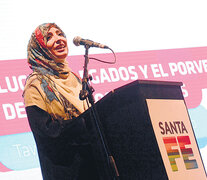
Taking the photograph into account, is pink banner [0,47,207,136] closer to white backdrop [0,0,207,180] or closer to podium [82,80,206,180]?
white backdrop [0,0,207,180]

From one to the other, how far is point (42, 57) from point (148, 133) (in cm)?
104

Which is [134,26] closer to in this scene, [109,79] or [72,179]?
[109,79]

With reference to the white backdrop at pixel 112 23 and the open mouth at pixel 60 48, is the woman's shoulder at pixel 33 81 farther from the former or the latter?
the white backdrop at pixel 112 23

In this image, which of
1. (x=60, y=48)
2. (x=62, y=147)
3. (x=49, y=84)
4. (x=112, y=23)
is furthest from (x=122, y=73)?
(x=62, y=147)

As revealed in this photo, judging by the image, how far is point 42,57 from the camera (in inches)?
95.0

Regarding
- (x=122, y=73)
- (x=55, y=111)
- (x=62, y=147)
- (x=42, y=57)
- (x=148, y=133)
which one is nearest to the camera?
(x=148, y=133)

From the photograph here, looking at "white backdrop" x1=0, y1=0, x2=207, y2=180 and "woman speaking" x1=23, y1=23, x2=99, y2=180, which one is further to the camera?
"white backdrop" x1=0, y1=0, x2=207, y2=180

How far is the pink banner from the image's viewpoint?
10.6ft

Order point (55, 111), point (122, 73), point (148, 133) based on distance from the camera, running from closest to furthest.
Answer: point (148, 133) → point (55, 111) → point (122, 73)

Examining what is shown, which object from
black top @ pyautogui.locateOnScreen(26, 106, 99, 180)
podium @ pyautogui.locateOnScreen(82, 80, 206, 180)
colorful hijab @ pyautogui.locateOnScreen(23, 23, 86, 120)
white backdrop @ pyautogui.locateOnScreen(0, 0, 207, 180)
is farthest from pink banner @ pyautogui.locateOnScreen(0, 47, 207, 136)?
podium @ pyautogui.locateOnScreen(82, 80, 206, 180)

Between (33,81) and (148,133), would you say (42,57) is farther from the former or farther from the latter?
(148,133)

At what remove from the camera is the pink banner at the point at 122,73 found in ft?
10.6

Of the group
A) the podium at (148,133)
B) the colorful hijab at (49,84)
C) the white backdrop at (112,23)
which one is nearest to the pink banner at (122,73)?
the white backdrop at (112,23)

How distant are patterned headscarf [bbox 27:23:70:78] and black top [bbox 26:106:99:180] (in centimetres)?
34
